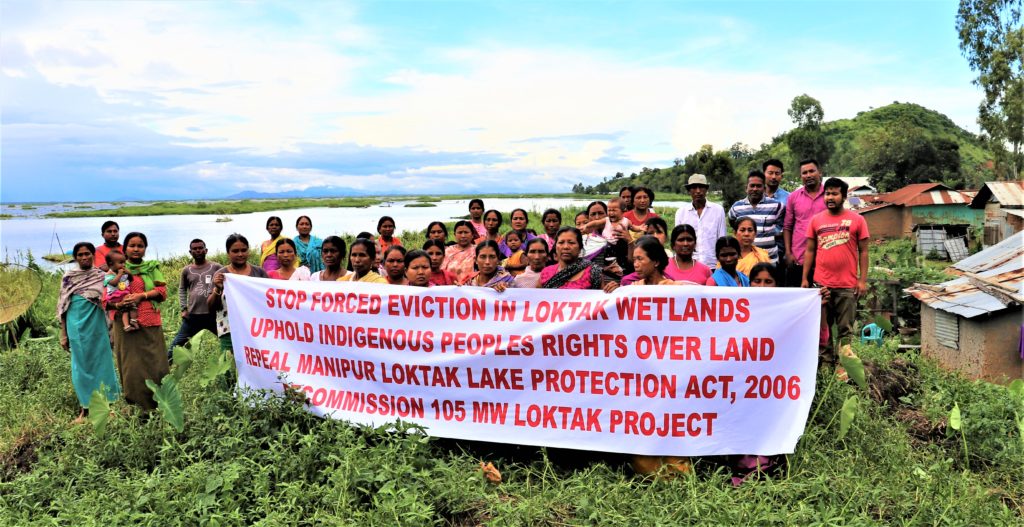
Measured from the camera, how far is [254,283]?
525cm

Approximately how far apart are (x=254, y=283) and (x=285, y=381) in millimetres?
856

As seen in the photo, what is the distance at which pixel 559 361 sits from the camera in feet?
14.7

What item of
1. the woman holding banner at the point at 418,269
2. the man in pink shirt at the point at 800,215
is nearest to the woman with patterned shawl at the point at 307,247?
the woman holding banner at the point at 418,269

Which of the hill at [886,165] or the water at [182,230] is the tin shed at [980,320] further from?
the hill at [886,165]

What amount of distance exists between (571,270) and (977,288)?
26.7ft

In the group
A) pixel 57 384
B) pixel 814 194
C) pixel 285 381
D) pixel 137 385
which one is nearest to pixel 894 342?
pixel 814 194

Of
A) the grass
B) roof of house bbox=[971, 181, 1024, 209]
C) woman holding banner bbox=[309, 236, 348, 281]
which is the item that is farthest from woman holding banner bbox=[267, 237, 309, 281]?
the grass

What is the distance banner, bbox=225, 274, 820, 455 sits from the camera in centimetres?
421

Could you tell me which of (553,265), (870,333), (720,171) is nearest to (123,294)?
(553,265)

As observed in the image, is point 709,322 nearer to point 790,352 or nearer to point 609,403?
point 790,352

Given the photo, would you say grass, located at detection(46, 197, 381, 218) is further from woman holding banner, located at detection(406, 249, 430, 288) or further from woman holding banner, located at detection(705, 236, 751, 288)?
woman holding banner, located at detection(705, 236, 751, 288)

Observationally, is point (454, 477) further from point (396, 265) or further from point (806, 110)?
point (806, 110)

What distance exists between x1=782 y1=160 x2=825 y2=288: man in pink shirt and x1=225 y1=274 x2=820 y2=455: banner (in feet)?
6.27

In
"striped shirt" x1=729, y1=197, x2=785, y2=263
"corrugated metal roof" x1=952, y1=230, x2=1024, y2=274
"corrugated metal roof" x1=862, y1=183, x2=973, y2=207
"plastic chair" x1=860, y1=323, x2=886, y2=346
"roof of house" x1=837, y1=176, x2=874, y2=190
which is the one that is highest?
"roof of house" x1=837, y1=176, x2=874, y2=190
